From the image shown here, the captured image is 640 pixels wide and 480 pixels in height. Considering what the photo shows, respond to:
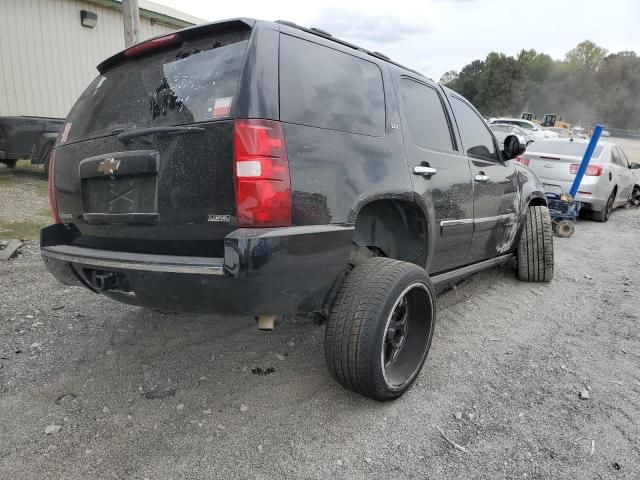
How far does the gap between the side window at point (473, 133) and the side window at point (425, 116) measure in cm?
25

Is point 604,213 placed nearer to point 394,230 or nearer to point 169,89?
point 394,230

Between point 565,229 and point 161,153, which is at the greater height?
point 161,153

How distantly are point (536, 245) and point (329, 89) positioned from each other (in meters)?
3.17

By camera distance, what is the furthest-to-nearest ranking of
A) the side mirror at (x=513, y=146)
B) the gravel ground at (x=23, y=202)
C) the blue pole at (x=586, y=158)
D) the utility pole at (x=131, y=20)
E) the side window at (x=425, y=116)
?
the blue pole at (x=586, y=158) → the utility pole at (x=131, y=20) → the gravel ground at (x=23, y=202) → the side mirror at (x=513, y=146) → the side window at (x=425, y=116)

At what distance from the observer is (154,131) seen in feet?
7.57

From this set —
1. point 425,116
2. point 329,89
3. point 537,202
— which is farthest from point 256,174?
point 537,202

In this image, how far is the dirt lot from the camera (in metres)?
2.21

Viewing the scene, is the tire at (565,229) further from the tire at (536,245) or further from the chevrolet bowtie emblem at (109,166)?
the chevrolet bowtie emblem at (109,166)

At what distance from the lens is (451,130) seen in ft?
11.8

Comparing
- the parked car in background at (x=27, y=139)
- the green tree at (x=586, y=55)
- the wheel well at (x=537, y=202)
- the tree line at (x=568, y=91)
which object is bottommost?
the wheel well at (x=537, y=202)

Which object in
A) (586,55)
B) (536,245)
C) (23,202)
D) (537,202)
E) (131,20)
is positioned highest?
(586,55)

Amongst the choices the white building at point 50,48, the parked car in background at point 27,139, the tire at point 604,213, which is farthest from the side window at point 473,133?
the white building at point 50,48

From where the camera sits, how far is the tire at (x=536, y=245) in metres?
4.69

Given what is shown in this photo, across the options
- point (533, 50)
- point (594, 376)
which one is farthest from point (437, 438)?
point (533, 50)
